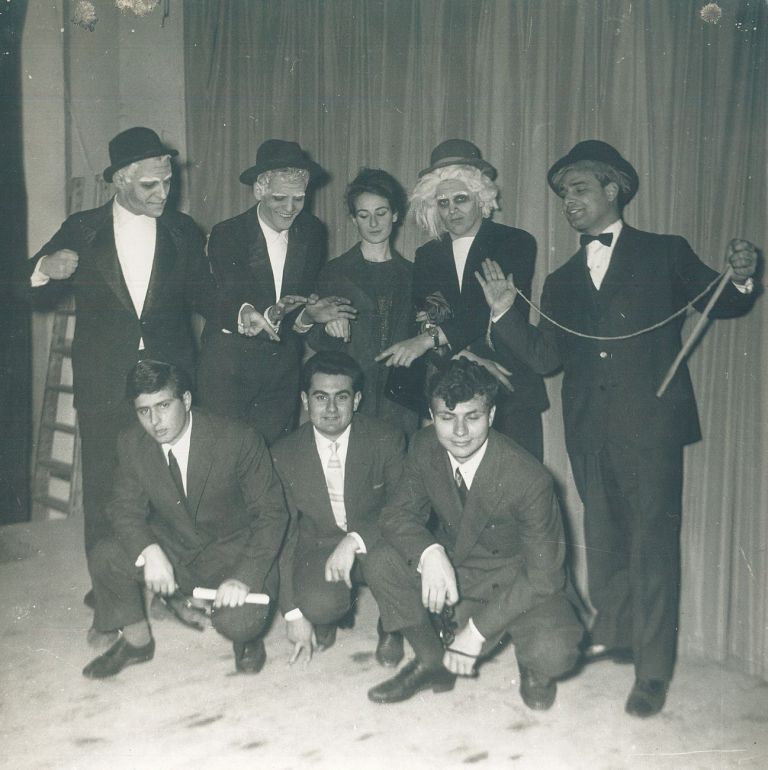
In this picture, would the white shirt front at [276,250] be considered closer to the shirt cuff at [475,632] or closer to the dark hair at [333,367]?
the dark hair at [333,367]

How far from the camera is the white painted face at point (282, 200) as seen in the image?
3.15m

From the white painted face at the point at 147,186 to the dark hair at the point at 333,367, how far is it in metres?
0.83

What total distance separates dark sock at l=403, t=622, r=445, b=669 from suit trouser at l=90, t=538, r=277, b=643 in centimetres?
50

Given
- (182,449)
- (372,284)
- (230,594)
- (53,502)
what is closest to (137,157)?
(372,284)

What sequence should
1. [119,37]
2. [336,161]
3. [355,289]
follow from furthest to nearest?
[119,37] → [336,161] → [355,289]

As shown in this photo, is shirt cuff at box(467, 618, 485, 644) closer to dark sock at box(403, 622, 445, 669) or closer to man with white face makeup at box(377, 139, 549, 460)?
dark sock at box(403, 622, 445, 669)

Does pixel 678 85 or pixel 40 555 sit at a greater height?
pixel 678 85

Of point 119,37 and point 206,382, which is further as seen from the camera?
point 119,37

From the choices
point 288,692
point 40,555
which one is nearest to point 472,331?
point 288,692

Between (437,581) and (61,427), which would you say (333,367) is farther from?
(61,427)

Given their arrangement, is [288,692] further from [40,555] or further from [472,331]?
[40,555]

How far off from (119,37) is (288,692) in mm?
4004

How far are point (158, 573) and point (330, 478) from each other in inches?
27.1

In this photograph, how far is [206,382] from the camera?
323cm
